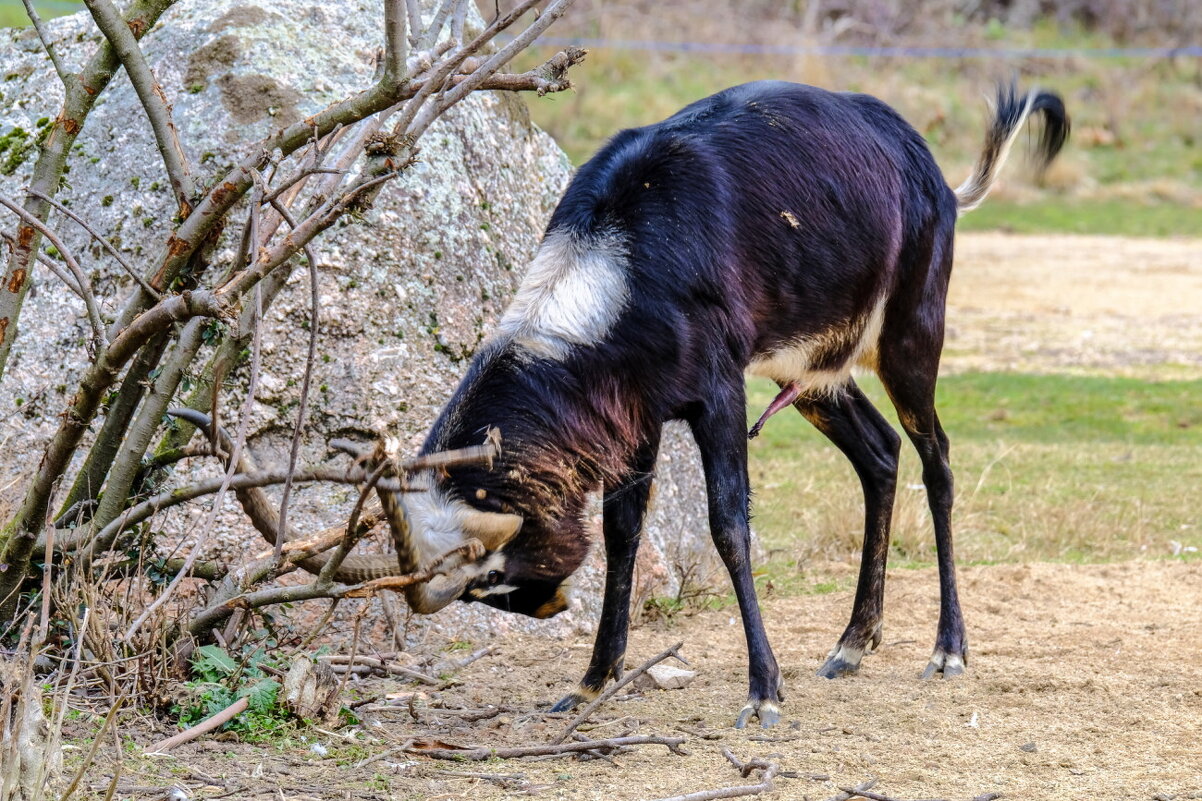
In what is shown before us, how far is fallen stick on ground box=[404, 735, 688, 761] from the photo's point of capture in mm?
4281

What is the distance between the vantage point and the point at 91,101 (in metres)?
4.55

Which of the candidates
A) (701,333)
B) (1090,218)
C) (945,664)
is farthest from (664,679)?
(1090,218)

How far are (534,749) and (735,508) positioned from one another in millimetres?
1109

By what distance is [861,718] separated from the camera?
4828mm

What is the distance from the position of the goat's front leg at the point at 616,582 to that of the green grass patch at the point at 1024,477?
1898mm

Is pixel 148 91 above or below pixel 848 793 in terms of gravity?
above

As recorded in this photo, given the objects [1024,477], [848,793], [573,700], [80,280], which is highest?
[80,280]

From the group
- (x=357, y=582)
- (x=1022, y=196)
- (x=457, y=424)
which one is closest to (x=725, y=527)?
(x=457, y=424)

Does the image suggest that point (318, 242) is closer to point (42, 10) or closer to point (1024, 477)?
point (1024, 477)

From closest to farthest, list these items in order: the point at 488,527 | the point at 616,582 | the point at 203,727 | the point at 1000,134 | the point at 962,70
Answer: the point at 488,527
the point at 203,727
the point at 616,582
the point at 1000,134
the point at 962,70

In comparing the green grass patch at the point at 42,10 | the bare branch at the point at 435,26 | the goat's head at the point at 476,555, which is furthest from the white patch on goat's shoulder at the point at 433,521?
the green grass patch at the point at 42,10

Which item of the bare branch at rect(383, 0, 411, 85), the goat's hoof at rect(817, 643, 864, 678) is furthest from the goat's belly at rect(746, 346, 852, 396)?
the bare branch at rect(383, 0, 411, 85)

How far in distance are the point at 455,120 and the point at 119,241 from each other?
60.7 inches

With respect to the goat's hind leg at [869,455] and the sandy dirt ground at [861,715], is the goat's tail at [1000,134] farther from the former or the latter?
the sandy dirt ground at [861,715]
